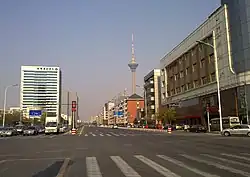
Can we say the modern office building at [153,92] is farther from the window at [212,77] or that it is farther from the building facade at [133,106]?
the window at [212,77]

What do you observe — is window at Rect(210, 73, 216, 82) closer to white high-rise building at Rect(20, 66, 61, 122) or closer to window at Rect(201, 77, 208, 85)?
window at Rect(201, 77, 208, 85)

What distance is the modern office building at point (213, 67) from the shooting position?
53088 mm

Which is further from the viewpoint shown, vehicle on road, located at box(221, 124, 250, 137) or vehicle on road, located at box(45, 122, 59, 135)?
vehicle on road, located at box(45, 122, 59, 135)

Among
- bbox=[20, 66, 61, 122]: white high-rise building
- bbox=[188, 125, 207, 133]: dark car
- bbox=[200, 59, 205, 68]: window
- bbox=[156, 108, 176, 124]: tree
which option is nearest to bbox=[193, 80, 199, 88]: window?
bbox=[200, 59, 205, 68]: window

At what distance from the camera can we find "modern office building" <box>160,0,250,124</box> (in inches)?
2090

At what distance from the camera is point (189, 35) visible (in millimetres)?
78188

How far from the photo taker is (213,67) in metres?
64.6

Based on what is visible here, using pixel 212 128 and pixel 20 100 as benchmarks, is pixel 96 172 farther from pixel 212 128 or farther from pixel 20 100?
pixel 20 100

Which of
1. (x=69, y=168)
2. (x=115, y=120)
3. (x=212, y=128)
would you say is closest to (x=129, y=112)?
(x=115, y=120)

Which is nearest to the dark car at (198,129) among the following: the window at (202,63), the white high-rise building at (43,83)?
the window at (202,63)

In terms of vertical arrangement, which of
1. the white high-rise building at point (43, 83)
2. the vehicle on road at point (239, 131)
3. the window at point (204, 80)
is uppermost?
the white high-rise building at point (43, 83)

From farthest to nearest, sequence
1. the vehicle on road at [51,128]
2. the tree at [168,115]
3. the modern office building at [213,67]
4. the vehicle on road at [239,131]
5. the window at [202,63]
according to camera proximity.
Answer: the tree at [168,115], the window at [202,63], the vehicle on road at [51,128], the modern office building at [213,67], the vehicle on road at [239,131]

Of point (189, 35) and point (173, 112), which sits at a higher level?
point (189, 35)

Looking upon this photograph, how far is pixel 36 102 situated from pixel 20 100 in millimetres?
5540
